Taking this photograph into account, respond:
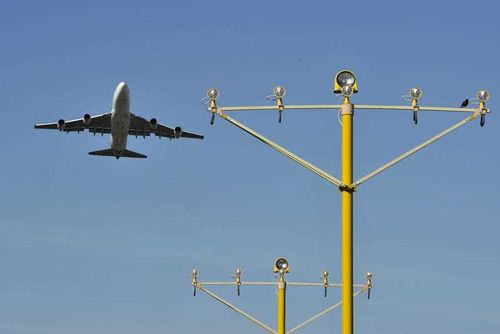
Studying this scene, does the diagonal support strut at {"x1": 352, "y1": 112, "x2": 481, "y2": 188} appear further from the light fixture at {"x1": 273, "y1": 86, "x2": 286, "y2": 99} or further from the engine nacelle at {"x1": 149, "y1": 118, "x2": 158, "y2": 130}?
the engine nacelle at {"x1": 149, "y1": 118, "x2": 158, "y2": 130}

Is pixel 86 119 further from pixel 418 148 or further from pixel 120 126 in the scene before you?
pixel 418 148

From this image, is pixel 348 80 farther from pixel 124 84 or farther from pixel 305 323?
pixel 124 84

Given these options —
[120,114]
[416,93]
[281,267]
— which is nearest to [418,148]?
[416,93]

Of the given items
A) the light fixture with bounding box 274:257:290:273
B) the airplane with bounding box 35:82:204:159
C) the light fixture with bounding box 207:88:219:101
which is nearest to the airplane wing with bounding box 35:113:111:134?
the airplane with bounding box 35:82:204:159

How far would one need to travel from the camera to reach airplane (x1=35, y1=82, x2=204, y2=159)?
86.8m

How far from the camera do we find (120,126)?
3418 inches

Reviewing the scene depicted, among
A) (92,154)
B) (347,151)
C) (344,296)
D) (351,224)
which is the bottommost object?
(344,296)

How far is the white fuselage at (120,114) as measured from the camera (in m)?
86.5

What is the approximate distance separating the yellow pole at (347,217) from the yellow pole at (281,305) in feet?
54.0

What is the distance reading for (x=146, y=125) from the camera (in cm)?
9362

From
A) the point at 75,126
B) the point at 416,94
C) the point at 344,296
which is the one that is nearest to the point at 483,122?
the point at 416,94

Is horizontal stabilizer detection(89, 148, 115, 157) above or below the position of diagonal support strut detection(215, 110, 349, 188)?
above

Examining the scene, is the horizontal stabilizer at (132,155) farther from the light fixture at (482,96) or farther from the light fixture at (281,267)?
the light fixture at (482,96)

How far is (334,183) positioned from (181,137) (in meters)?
77.1
